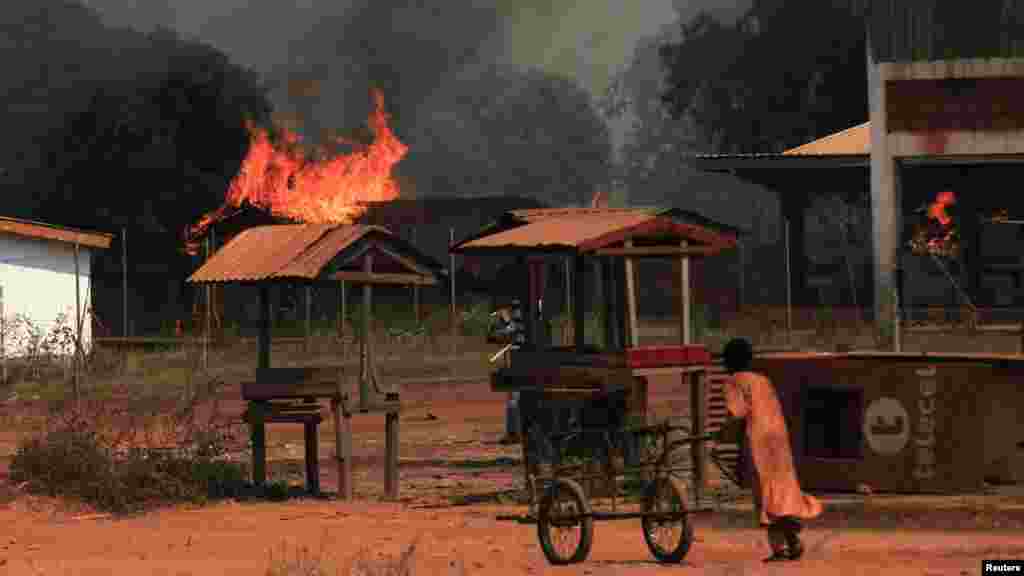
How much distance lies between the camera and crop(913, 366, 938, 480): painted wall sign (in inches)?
673

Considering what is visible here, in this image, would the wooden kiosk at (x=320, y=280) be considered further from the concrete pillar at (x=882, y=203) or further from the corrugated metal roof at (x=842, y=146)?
Result: the corrugated metal roof at (x=842, y=146)

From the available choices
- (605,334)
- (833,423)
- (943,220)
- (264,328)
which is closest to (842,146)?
(943,220)

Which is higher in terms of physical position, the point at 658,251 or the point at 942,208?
the point at 942,208

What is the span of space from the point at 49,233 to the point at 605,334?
79.5 feet

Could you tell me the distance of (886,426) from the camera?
17.4m

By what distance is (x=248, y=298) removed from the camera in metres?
58.2

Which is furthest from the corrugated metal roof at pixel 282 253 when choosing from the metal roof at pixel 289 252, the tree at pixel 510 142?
the tree at pixel 510 142

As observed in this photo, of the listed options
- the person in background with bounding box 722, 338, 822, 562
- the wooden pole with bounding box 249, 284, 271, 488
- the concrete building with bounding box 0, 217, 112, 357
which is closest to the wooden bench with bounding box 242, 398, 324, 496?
the wooden pole with bounding box 249, 284, 271, 488

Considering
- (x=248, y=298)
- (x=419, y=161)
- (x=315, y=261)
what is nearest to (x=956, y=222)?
(x=248, y=298)

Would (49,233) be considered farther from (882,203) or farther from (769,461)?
(769,461)

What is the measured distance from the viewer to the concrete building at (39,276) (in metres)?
41.2

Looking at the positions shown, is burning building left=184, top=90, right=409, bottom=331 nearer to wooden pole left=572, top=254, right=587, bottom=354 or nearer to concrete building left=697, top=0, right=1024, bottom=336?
concrete building left=697, top=0, right=1024, bottom=336

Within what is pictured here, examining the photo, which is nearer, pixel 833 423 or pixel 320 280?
pixel 833 423

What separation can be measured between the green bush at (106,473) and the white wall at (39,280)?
20.7 metres
